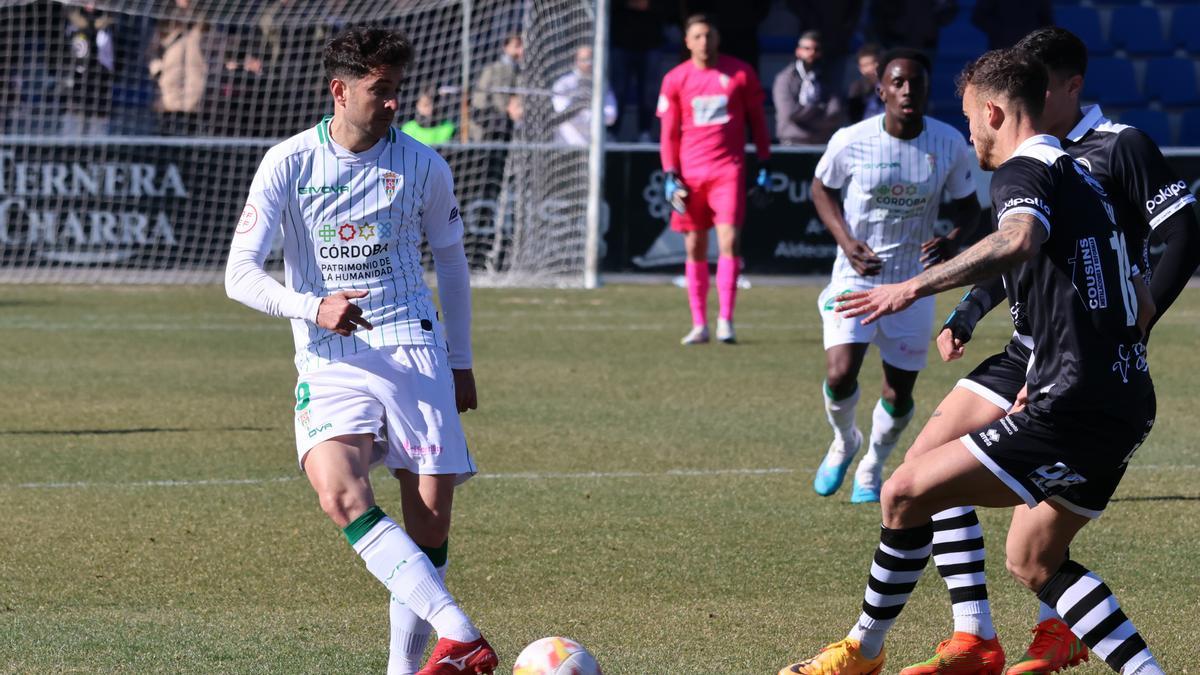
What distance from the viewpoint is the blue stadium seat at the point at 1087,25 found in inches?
990

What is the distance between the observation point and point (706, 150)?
14.3m

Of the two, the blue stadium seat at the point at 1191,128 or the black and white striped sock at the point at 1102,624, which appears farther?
the blue stadium seat at the point at 1191,128

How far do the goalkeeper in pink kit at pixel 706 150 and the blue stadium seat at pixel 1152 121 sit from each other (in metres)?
11.3

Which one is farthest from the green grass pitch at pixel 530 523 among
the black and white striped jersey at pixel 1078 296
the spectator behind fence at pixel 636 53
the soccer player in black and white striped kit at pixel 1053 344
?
the spectator behind fence at pixel 636 53

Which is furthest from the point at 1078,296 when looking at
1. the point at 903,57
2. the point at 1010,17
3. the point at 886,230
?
the point at 1010,17

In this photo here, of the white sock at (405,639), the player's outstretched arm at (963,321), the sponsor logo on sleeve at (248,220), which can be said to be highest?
the sponsor logo on sleeve at (248,220)

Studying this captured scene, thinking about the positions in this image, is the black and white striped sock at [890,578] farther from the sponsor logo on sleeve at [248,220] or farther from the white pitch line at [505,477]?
the white pitch line at [505,477]

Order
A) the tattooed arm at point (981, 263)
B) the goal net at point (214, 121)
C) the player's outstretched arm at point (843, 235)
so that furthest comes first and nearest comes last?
1. the goal net at point (214, 121)
2. the player's outstretched arm at point (843, 235)
3. the tattooed arm at point (981, 263)

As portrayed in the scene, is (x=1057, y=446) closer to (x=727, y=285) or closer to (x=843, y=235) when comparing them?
(x=843, y=235)

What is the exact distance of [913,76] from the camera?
26.6 ft

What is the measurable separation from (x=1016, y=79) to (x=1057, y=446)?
0.97 metres

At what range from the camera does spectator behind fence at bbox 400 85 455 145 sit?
1939 cm

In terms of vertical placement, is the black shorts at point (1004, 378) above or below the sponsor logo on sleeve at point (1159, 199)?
below

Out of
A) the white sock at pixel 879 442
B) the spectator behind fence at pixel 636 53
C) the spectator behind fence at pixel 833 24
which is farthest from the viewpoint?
the spectator behind fence at pixel 833 24
